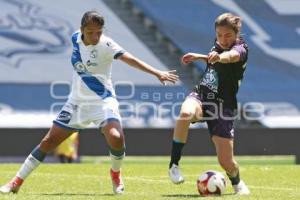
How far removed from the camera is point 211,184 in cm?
884

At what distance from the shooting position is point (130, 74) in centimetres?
2322

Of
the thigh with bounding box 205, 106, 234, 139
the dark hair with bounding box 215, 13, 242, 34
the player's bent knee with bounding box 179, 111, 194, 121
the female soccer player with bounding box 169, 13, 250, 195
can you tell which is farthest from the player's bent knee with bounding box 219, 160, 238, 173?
the dark hair with bounding box 215, 13, 242, 34

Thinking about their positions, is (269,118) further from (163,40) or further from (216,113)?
(216,113)

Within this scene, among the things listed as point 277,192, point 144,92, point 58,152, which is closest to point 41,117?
point 58,152

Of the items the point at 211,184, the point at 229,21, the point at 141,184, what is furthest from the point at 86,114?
the point at 141,184

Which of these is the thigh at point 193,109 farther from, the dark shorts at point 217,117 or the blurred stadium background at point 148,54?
the blurred stadium background at point 148,54

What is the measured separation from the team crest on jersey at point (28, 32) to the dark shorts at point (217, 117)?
14517 millimetres

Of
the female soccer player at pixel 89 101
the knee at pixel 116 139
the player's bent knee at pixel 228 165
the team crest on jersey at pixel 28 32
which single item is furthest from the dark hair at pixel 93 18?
the team crest on jersey at pixel 28 32

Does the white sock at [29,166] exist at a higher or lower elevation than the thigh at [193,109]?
lower

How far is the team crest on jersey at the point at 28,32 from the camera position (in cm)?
2294

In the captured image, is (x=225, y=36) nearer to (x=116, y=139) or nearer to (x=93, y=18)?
(x=93, y=18)

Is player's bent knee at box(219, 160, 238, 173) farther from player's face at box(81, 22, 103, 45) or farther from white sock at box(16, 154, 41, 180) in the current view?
white sock at box(16, 154, 41, 180)

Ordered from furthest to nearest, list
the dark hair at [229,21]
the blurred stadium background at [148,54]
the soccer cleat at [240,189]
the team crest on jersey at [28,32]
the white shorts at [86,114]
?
the team crest on jersey at [28,32]
the blurred stadium background at [148,54]
the soccer cleat at [240,189]
the white shorts at [86,114]
the dark hair at [229,21]

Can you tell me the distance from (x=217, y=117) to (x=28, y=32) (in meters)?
14.9
